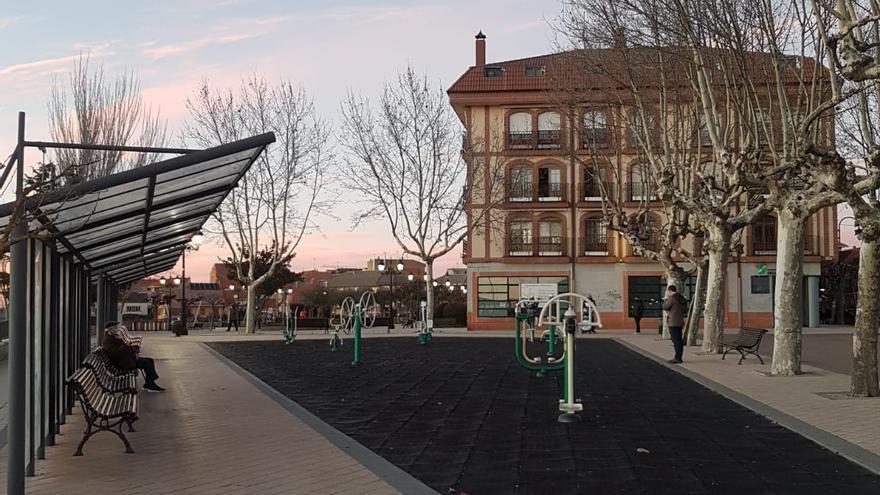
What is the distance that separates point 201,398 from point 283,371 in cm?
547

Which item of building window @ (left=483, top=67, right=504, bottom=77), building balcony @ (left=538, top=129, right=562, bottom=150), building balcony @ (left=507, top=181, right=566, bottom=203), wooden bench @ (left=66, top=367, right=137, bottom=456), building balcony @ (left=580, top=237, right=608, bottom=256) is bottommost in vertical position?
wooden bench @ (left=66, top=367, right=137, bottom=456)

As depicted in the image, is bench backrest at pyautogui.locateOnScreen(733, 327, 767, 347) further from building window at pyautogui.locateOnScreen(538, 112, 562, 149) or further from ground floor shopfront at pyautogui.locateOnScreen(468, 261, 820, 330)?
building window at pyautogui.locateOnScreen(538, 112, 562, 149)

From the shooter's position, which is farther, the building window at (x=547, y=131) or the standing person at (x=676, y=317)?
the building window at (x=547, y=131)

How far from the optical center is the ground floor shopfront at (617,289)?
48188 millimetres

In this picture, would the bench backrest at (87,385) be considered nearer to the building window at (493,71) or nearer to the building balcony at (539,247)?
the building balcony at (539,247)

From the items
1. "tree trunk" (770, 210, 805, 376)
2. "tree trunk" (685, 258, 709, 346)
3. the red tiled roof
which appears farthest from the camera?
"tree trunk" (685, 258, 709, 346)

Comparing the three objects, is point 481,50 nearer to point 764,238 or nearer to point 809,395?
point 764,238

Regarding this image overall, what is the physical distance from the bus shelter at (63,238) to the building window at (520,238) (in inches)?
1433

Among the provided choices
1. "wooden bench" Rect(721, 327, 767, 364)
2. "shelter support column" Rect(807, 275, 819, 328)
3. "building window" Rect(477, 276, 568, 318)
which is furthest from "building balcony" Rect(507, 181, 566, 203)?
"wooden bench" Rect(721, 327, 767, 364)

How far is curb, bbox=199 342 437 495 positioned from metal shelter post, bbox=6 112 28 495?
9.25 feet

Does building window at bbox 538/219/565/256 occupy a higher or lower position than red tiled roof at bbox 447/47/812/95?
lower

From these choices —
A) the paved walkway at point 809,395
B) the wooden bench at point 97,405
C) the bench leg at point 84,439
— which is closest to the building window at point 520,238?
the paved walkway at point 809,395

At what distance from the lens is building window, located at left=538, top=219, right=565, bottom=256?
164 feet

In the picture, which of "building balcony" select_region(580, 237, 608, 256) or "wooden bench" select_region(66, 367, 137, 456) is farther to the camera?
"building balcony" select_region(580, 237, 608, 256)
